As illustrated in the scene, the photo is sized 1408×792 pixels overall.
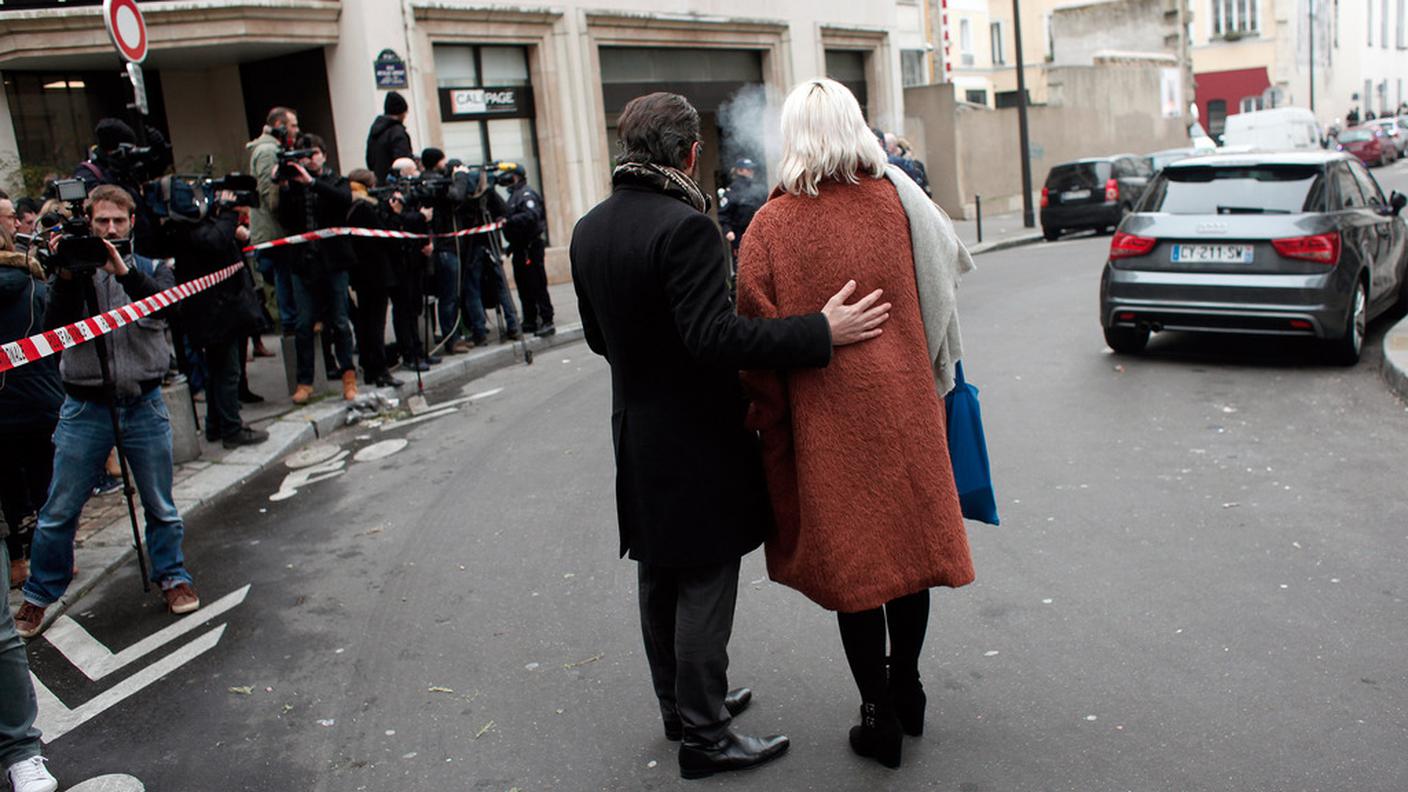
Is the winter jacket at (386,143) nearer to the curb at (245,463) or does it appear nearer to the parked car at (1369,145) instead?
the curb at (245,463)

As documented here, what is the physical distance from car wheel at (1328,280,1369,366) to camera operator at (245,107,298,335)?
25.4 ft

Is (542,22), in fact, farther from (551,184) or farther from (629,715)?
(629,715)

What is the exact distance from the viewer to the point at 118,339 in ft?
17.2

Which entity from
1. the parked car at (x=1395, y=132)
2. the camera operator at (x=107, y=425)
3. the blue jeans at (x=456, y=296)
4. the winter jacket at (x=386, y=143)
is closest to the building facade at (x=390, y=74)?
the winter jacket at (x=386, y=143)

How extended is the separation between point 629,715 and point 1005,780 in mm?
1241

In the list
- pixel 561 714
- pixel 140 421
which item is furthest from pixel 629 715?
pixel 140 421

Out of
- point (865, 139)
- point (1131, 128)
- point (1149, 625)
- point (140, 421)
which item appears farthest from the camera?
point (1131, 128)

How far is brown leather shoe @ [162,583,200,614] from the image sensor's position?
543cm

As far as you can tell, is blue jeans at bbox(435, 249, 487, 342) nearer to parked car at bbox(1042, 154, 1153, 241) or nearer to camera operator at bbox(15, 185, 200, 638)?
camera operator at bbox(15, 185, 200, 638)

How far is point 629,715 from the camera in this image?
408 cm

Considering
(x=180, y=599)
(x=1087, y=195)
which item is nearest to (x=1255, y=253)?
(x=180, y=599)

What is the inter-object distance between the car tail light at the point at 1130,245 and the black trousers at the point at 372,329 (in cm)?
573

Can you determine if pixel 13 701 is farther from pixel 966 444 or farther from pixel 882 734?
pixel 966 444

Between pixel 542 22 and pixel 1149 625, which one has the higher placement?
pixel 542 22
